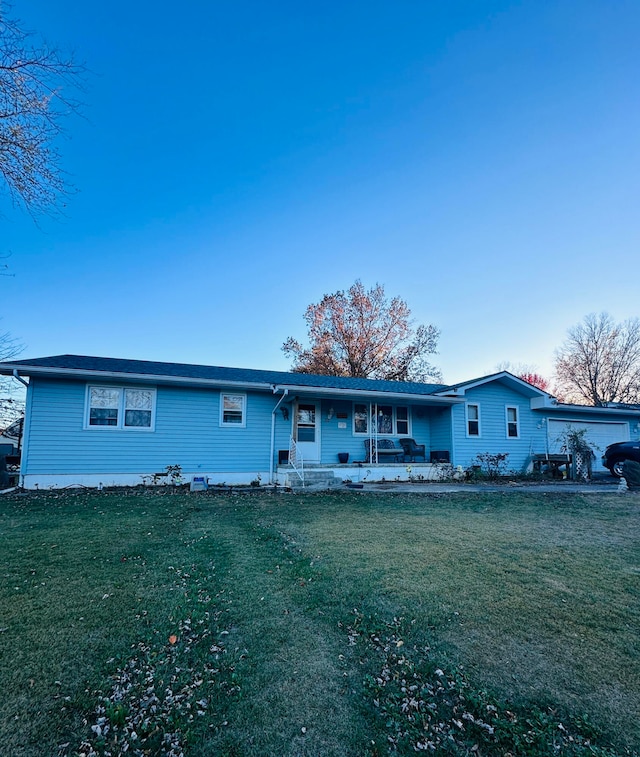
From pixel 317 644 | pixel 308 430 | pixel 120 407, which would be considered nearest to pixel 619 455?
pixel 308 430

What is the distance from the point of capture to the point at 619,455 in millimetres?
15266

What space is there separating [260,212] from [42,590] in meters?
12.9

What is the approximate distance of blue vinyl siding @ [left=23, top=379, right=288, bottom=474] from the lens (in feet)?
35.6

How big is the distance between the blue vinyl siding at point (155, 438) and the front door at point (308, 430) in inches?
44.1

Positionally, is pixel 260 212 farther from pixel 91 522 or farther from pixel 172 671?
pixel 172 671

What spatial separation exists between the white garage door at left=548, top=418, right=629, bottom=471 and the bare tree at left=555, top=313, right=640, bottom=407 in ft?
45.7

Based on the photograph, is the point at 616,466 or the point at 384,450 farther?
the point at 616,466

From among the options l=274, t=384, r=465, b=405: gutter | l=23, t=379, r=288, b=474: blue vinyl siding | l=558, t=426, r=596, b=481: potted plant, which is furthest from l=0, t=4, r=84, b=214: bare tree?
l=558, t=426, r=596, b=481: potted plant

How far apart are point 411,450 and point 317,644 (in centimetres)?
1238

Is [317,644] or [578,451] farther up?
[578,451]

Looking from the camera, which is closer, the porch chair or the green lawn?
the green lawn

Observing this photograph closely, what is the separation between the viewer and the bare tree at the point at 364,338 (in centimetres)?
2903

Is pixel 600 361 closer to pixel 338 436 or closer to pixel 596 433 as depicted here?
pixel 596 433

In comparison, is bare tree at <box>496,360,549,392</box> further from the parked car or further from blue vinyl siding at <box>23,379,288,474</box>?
blue vinyl siding at <box>23,379,288,474</box>
